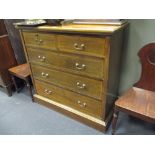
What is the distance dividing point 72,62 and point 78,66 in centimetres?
7

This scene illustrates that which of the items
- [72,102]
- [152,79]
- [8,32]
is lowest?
[72,102]

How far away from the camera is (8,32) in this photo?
81.6 inches

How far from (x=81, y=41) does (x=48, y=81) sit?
710 mm

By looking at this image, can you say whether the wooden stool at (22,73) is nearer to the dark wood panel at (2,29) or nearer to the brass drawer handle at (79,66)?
the dark wood panel at (2,29)

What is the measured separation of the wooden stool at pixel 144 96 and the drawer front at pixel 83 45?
17.3 inches

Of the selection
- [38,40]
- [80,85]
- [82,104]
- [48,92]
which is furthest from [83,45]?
[48,92]

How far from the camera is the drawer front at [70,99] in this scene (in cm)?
151

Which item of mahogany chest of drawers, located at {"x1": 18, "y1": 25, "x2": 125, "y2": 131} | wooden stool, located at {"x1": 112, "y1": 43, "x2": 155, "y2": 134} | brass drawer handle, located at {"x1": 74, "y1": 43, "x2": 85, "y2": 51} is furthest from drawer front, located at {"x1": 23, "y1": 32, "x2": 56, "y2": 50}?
wooden stool, located at {"x1": 112, "y1": 43, "x2": 155, "y2": 134}

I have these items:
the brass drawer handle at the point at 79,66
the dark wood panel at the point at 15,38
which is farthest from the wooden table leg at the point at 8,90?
the brass drawer handle at the point at 79,66

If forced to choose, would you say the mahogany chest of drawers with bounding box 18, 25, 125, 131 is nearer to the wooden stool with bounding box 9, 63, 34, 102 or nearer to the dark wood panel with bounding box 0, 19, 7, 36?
the wooden stool with bounding box 9, 63, 34, 102

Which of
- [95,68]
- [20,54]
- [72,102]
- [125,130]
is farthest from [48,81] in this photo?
[125,130]

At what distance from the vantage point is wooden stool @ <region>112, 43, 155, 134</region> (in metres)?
1.20

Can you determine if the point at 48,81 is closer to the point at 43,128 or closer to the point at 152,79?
the point at 43,128
